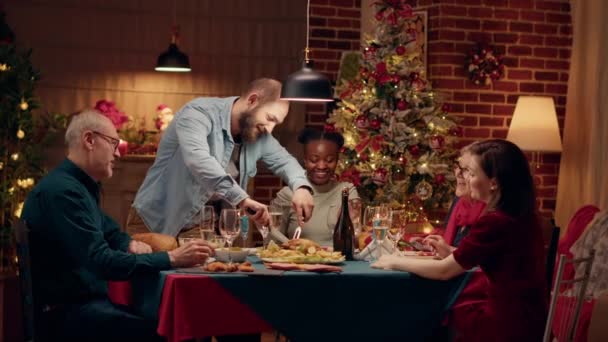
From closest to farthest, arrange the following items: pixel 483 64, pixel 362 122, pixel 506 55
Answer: pixel 362 122 < pixel 483 64 < pixel 506 55

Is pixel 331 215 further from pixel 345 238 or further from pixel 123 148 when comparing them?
pixel 123 148

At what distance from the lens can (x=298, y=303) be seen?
344 cm

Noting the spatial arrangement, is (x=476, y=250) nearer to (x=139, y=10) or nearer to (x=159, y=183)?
(x=159, y=183)

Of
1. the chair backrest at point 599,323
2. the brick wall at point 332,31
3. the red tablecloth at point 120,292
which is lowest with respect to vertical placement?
the chair backrest at point 599,323

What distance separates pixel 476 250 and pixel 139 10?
217 inches

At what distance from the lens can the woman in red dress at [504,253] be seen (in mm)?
3393

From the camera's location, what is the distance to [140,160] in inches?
302

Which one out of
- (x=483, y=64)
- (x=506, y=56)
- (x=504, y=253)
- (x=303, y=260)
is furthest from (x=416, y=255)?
(x=506, y=56)

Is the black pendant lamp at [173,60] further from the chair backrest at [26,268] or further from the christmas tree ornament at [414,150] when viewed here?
the chair backrest at [26,268]

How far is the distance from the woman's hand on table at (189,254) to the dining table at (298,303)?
31mm

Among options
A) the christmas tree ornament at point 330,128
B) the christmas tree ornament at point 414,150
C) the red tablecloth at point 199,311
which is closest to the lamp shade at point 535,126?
the christmas tree ornament at point 414,150

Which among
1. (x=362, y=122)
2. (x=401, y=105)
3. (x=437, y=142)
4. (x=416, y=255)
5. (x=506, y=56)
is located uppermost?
(x=506, y=56)

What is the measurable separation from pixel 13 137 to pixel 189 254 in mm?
3532

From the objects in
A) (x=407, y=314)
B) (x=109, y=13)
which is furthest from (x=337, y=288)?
(x=109, y=13)
